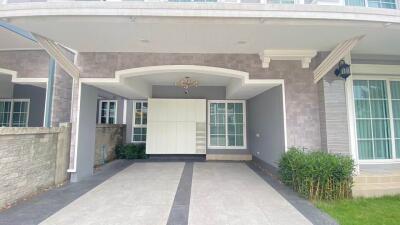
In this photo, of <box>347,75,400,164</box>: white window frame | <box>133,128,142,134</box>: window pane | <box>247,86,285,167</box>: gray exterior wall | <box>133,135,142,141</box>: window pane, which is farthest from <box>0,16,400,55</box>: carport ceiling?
<box>133,135,142,141</box>: window pane

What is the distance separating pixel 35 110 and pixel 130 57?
582 cm

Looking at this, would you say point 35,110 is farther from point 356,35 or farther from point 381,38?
point 381,38

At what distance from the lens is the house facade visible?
389 centimetres

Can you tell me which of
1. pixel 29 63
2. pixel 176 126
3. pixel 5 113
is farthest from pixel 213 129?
pixel 5 113

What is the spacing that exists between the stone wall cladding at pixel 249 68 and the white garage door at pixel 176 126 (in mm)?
3501

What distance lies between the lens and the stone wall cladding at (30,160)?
4.06 m

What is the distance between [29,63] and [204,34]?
17.9 ft

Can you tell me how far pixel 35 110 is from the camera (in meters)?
8.69

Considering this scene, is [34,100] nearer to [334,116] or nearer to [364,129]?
[334,116]

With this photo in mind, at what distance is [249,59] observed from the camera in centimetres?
596

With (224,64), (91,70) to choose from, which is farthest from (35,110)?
(224,64)

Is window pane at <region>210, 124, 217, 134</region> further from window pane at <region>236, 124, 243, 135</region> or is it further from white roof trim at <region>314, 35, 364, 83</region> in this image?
white roof trim at <region>314, 35, 364, 83</region>

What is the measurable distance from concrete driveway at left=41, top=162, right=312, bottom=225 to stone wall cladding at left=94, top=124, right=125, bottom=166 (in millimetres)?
2110

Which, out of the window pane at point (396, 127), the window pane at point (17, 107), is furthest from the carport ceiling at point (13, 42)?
the window pane at point (396, 127)
